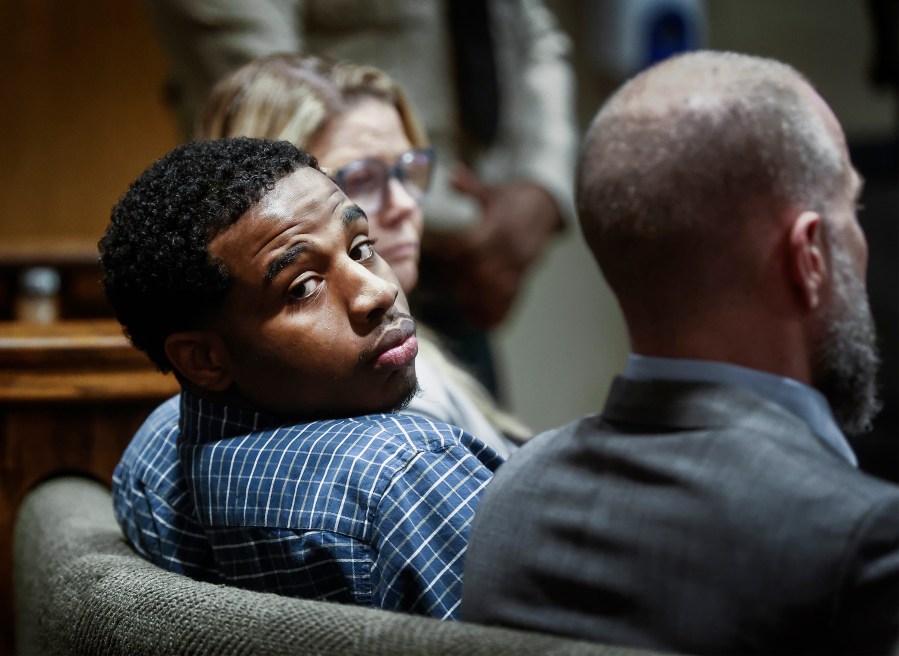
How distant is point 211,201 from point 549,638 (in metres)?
0.43

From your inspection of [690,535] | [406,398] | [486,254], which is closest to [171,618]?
[406,398]

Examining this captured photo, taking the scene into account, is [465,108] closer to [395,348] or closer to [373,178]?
[373,178]

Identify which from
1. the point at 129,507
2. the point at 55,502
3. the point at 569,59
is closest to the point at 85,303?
the point at 55,502

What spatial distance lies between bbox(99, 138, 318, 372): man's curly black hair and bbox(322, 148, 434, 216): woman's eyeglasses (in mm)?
403

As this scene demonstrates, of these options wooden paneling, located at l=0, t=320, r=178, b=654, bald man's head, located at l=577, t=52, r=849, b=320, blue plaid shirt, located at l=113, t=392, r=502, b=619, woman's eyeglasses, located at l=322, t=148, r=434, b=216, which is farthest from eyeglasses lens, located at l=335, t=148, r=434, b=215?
bald man's head, located at l=577, t=52, r=849, b=320

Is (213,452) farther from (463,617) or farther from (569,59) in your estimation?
(569,59)

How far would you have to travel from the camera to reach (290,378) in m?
0.87

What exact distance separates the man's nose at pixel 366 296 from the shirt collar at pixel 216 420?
115mm

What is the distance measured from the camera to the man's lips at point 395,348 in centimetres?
88

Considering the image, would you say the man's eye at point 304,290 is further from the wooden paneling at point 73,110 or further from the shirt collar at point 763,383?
the wooden paneling at point 73,110

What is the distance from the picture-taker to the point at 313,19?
1965mm

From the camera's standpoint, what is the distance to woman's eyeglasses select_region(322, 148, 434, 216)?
1324 mm

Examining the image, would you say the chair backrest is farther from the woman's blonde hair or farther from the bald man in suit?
the woman's blonde hair

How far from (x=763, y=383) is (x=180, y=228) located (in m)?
0.45
